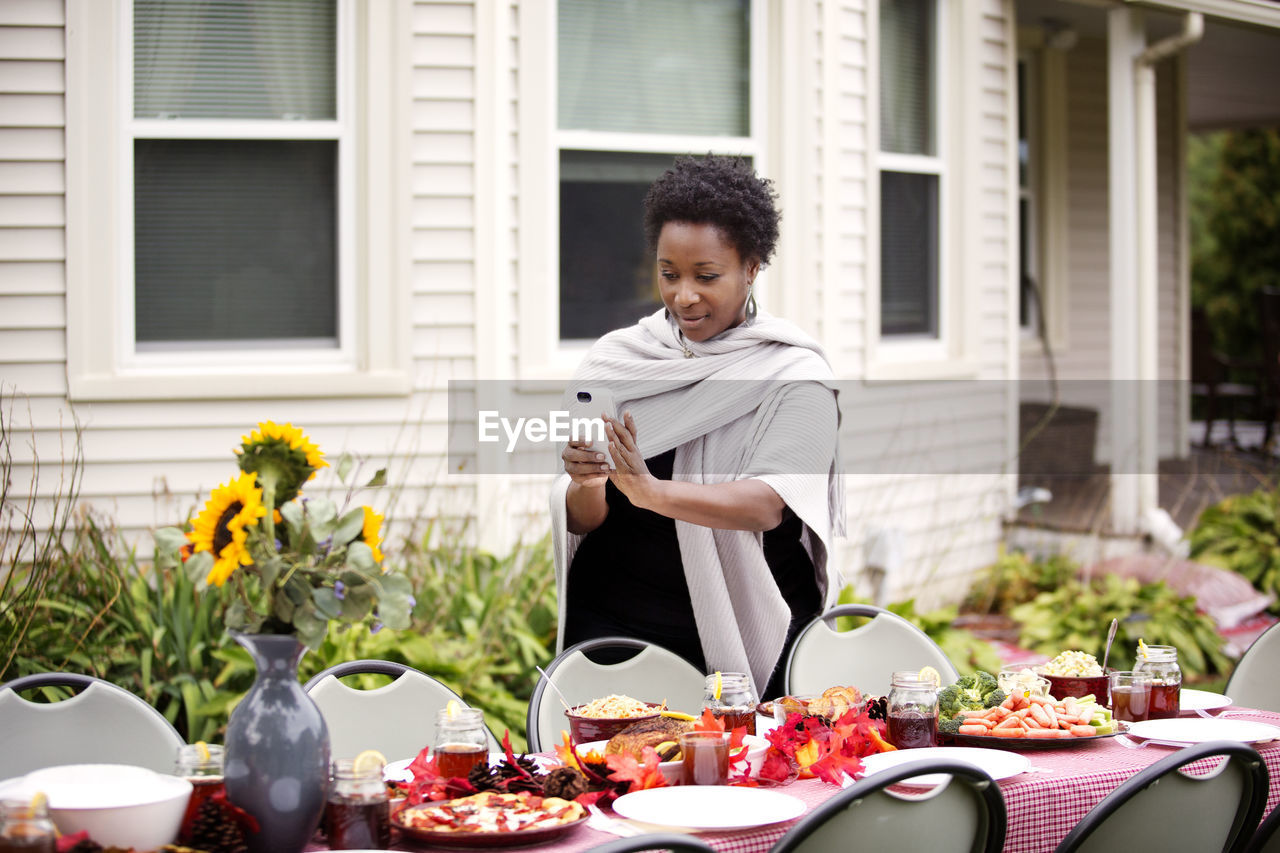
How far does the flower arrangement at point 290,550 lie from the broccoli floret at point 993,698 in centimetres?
148

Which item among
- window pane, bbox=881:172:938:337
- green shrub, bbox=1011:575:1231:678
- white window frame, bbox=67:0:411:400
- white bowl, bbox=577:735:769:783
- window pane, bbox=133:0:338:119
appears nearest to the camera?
white bowl, bbox=577:735:769:783

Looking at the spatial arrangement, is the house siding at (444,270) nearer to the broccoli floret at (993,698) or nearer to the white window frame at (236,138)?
the white window frame at (236,138)

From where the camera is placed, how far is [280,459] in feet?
6.27

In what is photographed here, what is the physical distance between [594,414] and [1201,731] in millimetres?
1471

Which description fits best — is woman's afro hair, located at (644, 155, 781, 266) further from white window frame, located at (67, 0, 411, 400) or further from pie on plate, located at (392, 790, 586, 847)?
white window frame, located at (67, 0, 411, 400)

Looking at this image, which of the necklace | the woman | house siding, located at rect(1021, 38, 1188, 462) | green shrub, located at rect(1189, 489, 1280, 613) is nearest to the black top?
the woman

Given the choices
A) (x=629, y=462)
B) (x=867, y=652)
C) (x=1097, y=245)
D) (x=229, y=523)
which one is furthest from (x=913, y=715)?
(x=1097, y=245)

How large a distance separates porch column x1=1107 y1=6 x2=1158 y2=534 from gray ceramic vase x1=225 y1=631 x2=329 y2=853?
259 inches

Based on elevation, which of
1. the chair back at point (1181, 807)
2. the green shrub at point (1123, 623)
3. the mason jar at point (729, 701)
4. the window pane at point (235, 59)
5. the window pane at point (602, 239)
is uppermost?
the window pane at point (235, 59)

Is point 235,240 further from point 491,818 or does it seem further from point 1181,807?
point 1181,807

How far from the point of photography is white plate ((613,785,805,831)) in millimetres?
2109

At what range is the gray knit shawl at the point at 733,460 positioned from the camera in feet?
10.4

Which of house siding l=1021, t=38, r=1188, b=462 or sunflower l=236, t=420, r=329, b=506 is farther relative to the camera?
house siding l=1021, t=38, r=1188, b=462

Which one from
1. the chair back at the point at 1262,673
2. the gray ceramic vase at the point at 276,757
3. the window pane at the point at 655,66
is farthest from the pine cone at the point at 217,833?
the window pane at the point at 655,66
